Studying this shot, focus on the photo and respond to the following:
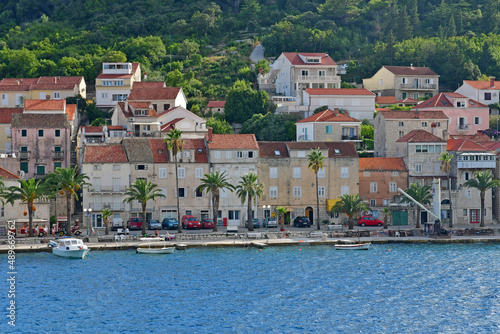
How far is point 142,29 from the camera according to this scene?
541 ft

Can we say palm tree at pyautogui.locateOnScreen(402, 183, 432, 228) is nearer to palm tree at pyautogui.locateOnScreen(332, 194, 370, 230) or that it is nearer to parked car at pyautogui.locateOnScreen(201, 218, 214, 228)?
palm tree at pyautogui.locateOnScreen(332, 194, 370, 230)

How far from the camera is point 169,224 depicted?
279 feet

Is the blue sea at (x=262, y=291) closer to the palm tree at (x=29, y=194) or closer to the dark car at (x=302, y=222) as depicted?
the palm tree at (x=29, y=194)

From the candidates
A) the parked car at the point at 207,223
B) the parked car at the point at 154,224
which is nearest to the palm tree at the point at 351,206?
the parked car at the point at 207,223

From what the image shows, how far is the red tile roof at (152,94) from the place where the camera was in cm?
11338

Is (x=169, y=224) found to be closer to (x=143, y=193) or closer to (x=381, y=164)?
(x=143, y=193)

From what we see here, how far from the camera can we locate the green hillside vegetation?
139 metres

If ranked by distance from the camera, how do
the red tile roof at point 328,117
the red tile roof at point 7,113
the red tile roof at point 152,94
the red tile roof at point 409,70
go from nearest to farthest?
the red tile roof at point 328,117 → the red tile roof at point 7,113 → the red tile roof at point 152,94 → the red tile roof at point 409,70

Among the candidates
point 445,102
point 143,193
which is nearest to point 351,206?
point 143,193

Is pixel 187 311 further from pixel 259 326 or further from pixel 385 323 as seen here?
pixel 385 323

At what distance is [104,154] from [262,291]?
32.6 meters

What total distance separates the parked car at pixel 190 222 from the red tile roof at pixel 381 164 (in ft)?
64.9

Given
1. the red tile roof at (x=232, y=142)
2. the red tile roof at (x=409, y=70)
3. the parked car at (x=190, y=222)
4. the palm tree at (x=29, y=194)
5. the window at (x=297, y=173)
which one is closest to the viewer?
the palm tree at (x=29, y=194)

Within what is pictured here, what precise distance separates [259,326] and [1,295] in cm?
2002
